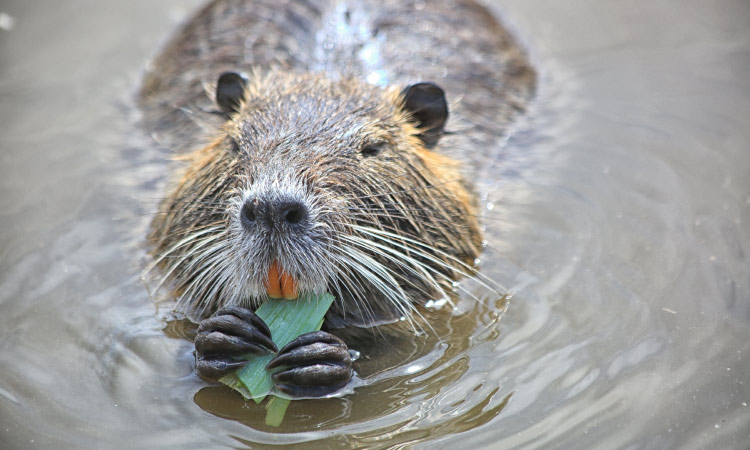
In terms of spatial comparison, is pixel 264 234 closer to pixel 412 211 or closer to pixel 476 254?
pixel 412 211

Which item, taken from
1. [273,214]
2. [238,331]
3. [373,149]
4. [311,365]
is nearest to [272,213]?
[273,214]

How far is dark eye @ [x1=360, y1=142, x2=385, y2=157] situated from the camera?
3485mm

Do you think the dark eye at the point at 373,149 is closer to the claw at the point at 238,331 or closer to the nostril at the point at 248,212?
the nostril at the point at 248,212

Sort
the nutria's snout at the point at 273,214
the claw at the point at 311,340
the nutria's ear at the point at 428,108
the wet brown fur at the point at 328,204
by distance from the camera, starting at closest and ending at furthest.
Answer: the nutria's snout at the point at 273,214, the claw at the point at 311,340, the wet brown fur at the point at 328,204, the nutria's ear at the point at 428,108

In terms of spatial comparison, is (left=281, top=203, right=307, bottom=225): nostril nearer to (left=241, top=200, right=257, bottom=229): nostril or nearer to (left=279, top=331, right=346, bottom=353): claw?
(left=241, top=200, right=257, bottom=229): nostril

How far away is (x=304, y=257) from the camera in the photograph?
3.09 m

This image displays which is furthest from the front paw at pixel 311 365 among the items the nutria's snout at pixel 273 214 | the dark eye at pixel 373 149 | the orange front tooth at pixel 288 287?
the dark eye at pixel 373 149

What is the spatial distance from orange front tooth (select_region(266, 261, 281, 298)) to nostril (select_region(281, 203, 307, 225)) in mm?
168

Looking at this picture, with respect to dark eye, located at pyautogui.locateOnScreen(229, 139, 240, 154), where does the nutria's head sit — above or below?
below

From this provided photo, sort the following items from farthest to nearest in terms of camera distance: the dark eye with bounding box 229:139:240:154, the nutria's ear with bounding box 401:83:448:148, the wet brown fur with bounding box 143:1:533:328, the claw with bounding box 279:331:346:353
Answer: the nutria's ear with bounding box 401:83:448:148, the dark eye with bounding box 229:139:240:154, the wet brown fur with bounding box 143:1:533:328, the claw with bounding box 279:331:346:353

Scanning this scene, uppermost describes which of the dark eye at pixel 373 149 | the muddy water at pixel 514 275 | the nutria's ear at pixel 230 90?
the nutria's ear at pixel 230 90

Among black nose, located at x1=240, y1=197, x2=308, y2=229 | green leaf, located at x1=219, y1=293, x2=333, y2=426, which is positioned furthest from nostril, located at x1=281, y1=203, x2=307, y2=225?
green leaf, located at x1=219, y1=293, x2=333, y2=426

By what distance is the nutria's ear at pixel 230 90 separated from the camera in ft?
12.5

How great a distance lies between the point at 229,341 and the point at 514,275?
1405mm
